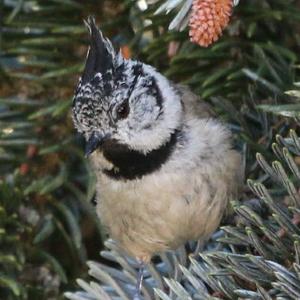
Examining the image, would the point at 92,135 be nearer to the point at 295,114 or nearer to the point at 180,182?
the point at 180,182

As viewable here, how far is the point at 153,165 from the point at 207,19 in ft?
1.88

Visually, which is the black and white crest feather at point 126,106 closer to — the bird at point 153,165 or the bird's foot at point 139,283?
the bird at point 153,165

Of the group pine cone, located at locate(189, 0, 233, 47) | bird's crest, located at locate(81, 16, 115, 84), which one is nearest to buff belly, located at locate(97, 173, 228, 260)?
bird's crest, located at locate(81, 16, 115, 84)

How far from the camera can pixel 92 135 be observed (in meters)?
1.53

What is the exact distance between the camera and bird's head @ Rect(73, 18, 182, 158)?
1.46 m

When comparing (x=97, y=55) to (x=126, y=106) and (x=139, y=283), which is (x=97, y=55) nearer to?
(x=126, y=106)

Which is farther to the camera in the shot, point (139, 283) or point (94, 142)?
point (94, 142)

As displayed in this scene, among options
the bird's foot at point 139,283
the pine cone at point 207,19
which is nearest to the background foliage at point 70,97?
the bird's foot at point 139,283

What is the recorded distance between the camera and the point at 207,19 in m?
1.09

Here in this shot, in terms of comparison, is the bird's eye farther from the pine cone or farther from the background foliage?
the pine cone

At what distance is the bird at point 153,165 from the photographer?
61.7 inches

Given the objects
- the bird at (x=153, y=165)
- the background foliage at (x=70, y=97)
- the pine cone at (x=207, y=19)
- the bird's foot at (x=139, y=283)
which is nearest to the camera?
the pine cone at (x=207, y=19)

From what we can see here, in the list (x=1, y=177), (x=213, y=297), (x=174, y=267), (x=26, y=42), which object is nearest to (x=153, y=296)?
(x=174, y=267)

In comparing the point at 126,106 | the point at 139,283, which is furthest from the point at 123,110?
the point at 139,283
